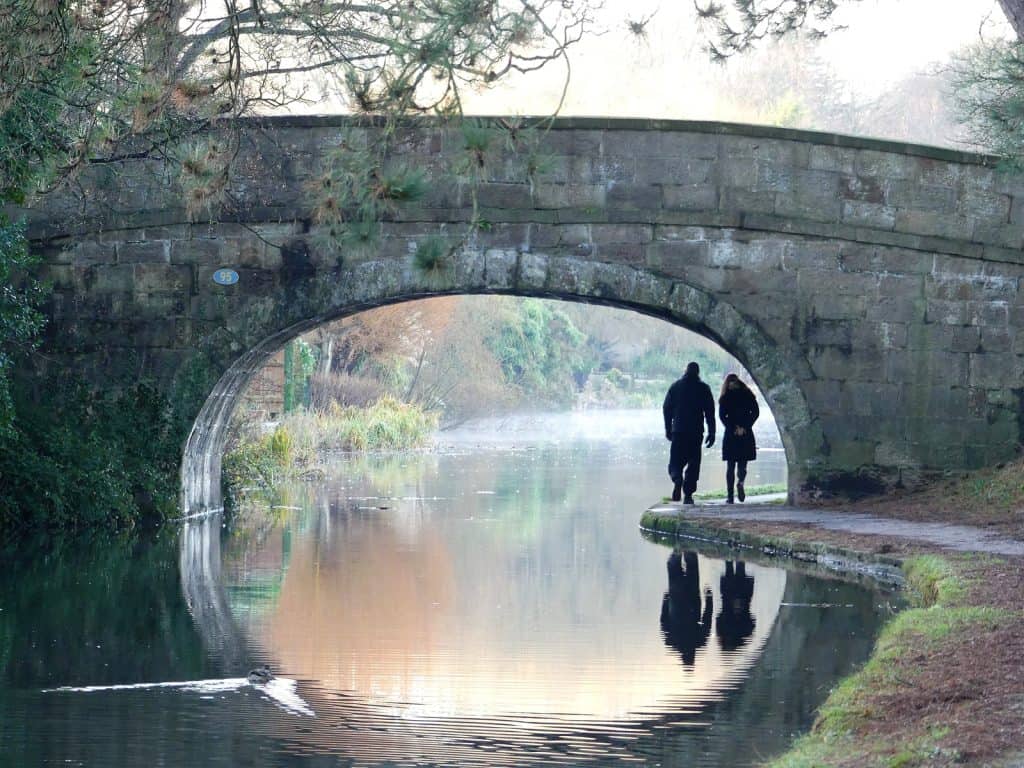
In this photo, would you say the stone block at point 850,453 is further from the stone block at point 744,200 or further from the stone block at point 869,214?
the stone block at point 744,200

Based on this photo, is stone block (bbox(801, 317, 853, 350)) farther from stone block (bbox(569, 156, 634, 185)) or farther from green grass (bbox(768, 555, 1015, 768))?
green grass (bbox(768, 555, 1015, 768))

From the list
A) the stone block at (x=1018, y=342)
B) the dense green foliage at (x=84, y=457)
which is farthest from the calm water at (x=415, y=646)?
the stone block at (x=1018, y=342)

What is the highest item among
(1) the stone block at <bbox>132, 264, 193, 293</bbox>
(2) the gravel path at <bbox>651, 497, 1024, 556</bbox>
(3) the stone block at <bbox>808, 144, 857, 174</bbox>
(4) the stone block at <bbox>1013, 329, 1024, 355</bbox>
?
(3) the stone block at <bbox>808, 144, 857, 174</bbox>

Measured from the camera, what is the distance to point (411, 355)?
1505 inches

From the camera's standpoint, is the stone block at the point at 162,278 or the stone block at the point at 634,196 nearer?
the stone block at the point at 634,196

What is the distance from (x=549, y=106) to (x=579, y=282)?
1688 cm

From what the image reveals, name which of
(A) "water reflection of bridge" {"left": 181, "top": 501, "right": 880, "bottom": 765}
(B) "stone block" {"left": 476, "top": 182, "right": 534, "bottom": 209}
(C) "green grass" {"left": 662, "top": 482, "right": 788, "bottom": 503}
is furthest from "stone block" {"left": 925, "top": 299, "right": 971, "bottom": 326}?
(A) "water reflection of bridge" {"left": 181, "top": 501, "right": 880, "bottom": 765}

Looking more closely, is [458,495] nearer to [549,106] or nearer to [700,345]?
[549,106]

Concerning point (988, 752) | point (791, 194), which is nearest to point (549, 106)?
point (791, 194)

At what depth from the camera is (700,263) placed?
1653 cm

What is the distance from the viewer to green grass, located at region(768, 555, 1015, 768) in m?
6.04

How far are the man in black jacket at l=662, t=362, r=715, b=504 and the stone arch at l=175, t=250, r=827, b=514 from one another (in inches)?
26.7

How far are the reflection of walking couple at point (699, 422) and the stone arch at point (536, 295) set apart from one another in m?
0.54

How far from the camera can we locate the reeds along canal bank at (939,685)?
19.8 ft
